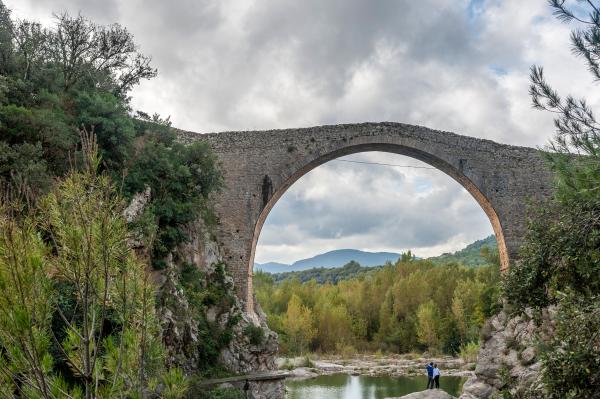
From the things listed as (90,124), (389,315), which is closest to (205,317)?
(90,124)

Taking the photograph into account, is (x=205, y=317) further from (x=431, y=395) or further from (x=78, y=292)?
(x=78, y=292)

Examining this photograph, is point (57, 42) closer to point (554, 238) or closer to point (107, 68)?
point (107, 68)

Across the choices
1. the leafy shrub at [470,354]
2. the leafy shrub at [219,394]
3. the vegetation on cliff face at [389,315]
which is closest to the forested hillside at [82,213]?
the leafy shrub at [219,394]

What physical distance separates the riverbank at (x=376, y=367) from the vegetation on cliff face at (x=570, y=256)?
16276 mm

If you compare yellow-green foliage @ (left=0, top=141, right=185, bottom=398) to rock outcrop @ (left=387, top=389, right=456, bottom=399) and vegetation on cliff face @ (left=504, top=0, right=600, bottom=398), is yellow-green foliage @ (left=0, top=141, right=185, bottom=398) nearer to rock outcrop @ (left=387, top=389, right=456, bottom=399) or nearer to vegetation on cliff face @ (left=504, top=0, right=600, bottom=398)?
vegetation on cliff face @ (left=504, top=0, right=600, bottom=398)

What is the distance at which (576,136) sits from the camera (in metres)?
4.59

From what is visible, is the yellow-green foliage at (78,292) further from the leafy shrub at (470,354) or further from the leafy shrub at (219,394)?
the leafy shrub at (470,354)

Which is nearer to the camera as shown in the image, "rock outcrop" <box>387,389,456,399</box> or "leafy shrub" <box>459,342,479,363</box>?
"rock outcrop" <box>387,389,456,399</box>

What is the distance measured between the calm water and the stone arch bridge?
5.96 metres

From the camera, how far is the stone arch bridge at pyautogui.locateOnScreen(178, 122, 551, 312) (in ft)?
43.3

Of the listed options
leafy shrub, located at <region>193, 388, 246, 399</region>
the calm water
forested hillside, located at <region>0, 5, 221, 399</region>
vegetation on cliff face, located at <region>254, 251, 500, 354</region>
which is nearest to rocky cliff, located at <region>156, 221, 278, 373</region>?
forested hillside, located at <region>0, 5, 221, 399</region>

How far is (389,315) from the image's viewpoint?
36.0m

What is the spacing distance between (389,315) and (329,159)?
81.1 ft

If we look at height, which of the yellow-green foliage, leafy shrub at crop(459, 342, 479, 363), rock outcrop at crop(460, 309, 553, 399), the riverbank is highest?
the yellow-green foliage
